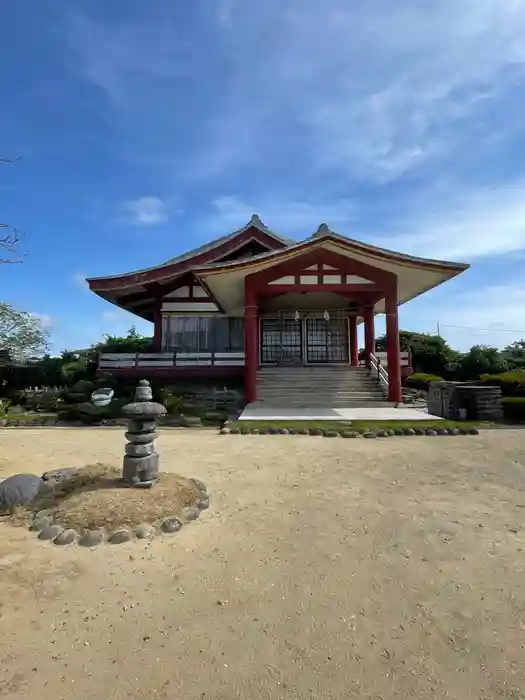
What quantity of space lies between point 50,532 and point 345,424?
7040 mm

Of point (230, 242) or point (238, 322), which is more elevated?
point (230, 242)

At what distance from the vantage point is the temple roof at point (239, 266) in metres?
12.9

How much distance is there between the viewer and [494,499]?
478cm

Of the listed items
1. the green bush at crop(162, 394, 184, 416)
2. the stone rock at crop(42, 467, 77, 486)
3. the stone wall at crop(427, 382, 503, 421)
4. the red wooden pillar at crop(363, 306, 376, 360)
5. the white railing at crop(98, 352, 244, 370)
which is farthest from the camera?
the red wooden pillar at crop(363, 306, 376, 360)

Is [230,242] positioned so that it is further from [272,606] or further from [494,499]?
[272,606]

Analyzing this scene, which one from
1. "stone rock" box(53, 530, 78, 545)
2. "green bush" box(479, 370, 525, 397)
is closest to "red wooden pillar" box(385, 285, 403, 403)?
"green bush" box(479, 370, 525, 397)

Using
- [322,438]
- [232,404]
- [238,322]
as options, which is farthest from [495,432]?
[238,322]

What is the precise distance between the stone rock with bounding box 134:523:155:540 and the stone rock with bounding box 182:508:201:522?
372mm

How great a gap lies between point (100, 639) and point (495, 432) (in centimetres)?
931

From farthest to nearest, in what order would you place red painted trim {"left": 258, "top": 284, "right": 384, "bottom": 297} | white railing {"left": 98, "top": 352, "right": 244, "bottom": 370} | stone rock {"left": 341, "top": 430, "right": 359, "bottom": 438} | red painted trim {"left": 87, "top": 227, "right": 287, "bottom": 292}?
red painted trim {"left": 87, "top": 227, "right": 287, "bottom": 292} < white railing {"left": 98, "top": 352, "right": 244, "bottom": 370} < red painted trim {"left": 258, "top": 284, "right": 384, "bottom": 297} < stone rock {"left": 341, "top": 430, "right": 359, "bottom": 438}

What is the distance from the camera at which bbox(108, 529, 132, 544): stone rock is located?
3.69 m

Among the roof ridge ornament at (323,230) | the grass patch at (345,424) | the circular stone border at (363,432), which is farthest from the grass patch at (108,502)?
the roof ridge ornament at (323,230)

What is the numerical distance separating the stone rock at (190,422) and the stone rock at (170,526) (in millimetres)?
7075

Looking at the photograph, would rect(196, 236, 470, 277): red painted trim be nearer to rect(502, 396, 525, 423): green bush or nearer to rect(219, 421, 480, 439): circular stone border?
rect(502, 396, 525, 423): green bush
